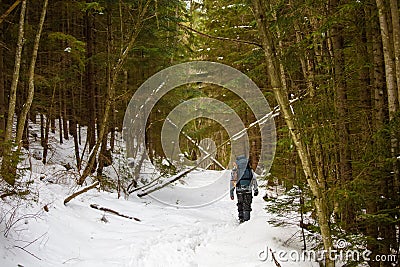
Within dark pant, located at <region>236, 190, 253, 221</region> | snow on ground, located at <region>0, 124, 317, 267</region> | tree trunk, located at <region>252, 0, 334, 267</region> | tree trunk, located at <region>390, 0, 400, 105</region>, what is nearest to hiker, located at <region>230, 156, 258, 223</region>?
dark pant, located at <region>236, 190, 253, 221</region>

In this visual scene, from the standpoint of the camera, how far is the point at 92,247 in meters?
6.30

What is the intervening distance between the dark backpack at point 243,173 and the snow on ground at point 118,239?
1.30 metres

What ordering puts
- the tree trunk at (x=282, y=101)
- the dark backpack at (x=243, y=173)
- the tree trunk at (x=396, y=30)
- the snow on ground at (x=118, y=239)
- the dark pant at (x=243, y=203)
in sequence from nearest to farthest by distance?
1. the tree trunk at (x=282, y=101)
2. the tree trunk at (x=396, y=30)
3. the snow on ground at (x=118, y=239)
4. the dark pant at (x=243, y=203)
5. the dark backpack at (x=243, y=173)

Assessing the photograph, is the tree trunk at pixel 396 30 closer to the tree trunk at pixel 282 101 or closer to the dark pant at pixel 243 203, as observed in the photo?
the tree trunk at pixel 282 101

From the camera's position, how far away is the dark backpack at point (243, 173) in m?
9.95

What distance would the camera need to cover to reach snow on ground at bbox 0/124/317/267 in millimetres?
5457

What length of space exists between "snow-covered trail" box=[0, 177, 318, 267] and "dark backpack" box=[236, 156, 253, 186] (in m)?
1.29

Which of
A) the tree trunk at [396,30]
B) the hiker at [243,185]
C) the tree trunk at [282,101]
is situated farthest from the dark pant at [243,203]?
the tree trunk at [396,30]

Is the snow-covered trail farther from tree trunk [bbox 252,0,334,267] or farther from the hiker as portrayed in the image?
tree trunk [bbox 252,0,334,267]

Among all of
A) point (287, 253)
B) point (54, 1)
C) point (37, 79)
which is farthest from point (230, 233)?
point (54, 1)

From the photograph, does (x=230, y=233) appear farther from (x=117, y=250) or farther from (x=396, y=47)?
(x=396, y=47)

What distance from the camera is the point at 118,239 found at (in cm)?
703

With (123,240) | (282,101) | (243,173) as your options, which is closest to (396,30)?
(282,101)

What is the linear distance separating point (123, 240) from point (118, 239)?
0.43 ft
